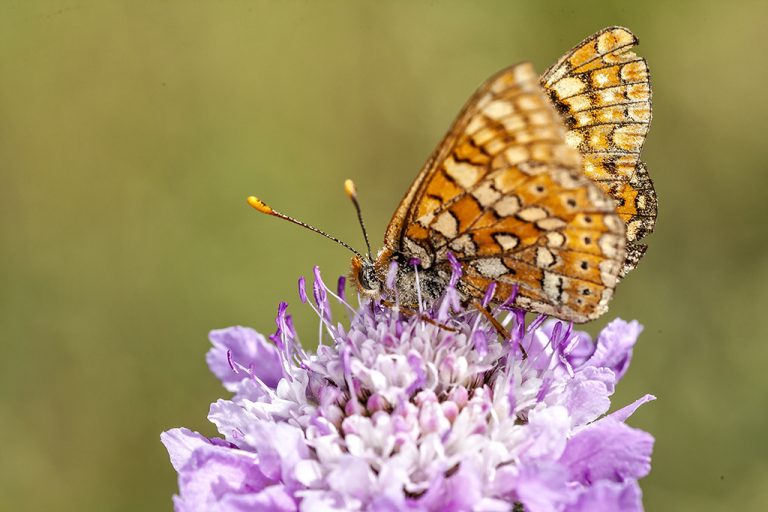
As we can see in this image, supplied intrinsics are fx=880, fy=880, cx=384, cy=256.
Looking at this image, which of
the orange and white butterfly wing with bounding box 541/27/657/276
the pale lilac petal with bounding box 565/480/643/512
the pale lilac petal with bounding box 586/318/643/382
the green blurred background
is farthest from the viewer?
the green blurred background

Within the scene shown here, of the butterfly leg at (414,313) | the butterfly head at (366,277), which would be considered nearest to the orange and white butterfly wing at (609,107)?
the butterfly leg at (414,313)

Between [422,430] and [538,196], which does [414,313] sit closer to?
[422,430]

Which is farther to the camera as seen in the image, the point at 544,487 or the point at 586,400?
the point at 586,400

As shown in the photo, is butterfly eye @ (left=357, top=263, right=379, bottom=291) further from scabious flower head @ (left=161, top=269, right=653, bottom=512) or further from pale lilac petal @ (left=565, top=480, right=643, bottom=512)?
pale lilac petal @ (left=565, top=480, right=643, bottom=512)

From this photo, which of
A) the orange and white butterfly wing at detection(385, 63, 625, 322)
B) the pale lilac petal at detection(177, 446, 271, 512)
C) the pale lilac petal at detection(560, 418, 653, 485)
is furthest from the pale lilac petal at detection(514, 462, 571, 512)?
the pale lilac petal at detection(177, 446, 271, 512)

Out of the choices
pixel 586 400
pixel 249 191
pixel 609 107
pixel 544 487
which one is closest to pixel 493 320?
pixel 586 400
